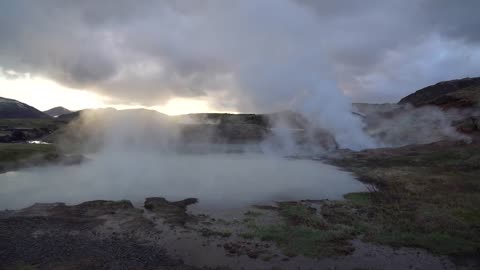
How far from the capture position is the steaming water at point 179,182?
77.2ft

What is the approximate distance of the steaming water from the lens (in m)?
23.5

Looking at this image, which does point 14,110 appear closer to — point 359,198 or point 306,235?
point 359,198

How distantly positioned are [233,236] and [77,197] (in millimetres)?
13162

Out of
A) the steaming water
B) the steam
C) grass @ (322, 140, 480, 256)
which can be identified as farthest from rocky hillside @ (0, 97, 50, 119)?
grass @ (322, 140, 480, 256)

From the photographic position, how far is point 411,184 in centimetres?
2508

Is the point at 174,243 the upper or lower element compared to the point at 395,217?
lower

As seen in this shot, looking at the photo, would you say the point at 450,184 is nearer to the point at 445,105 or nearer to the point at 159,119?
the point at 445,105

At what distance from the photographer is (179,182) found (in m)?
28.4

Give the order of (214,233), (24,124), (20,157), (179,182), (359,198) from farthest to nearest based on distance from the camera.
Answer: (24,124), (20,157), (179,182), (359,198), (214,233)

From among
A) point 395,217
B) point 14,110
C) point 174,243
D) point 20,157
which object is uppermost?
point 14,110

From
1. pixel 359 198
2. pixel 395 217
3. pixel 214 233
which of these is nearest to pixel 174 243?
pixel 214 233

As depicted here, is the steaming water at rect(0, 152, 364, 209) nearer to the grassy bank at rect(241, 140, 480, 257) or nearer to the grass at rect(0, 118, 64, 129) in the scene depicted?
the grassy bank at rect(241, 140, 480, 257)

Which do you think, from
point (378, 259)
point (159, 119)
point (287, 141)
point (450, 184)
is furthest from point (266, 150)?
point (378, 259)

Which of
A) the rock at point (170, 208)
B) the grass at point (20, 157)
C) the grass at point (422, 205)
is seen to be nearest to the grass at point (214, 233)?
the rock at point (170, 208)
